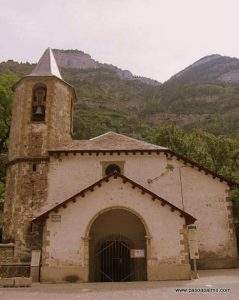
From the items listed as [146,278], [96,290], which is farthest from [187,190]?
[96,290]

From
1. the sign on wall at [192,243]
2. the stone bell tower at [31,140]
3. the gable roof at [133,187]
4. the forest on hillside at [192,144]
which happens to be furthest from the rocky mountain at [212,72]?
the gable roof at [133,187]

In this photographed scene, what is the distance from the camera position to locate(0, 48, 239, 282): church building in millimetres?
16719

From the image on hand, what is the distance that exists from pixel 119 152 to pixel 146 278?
7.02 m

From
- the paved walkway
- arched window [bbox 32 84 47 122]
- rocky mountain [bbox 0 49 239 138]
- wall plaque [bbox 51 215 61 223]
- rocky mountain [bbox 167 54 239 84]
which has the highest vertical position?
rocky mountain [bbox 167 54 239 84]

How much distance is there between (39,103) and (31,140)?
8.23 ft

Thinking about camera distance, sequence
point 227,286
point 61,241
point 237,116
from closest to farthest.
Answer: point 227,286 → point 61,241 → point 237,116

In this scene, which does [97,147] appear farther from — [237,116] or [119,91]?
[119,91]

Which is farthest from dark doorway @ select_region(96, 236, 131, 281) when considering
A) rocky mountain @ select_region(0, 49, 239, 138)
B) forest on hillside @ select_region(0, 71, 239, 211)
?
rocky mountain @ select_region(0, 49, 239, 138)

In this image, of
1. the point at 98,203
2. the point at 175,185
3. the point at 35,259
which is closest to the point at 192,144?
the point at 175,185

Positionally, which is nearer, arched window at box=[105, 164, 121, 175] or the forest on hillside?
arched window at box=[105, 164, 121, 175]

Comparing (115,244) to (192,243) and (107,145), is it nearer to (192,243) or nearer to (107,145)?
(192,243)

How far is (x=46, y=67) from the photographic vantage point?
80.2 ft

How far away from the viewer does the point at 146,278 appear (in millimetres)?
17156

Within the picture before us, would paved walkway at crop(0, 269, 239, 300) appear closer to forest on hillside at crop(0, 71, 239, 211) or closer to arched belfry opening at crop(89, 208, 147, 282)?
arched belfry opening at crop(89, 208, 147, 282)
